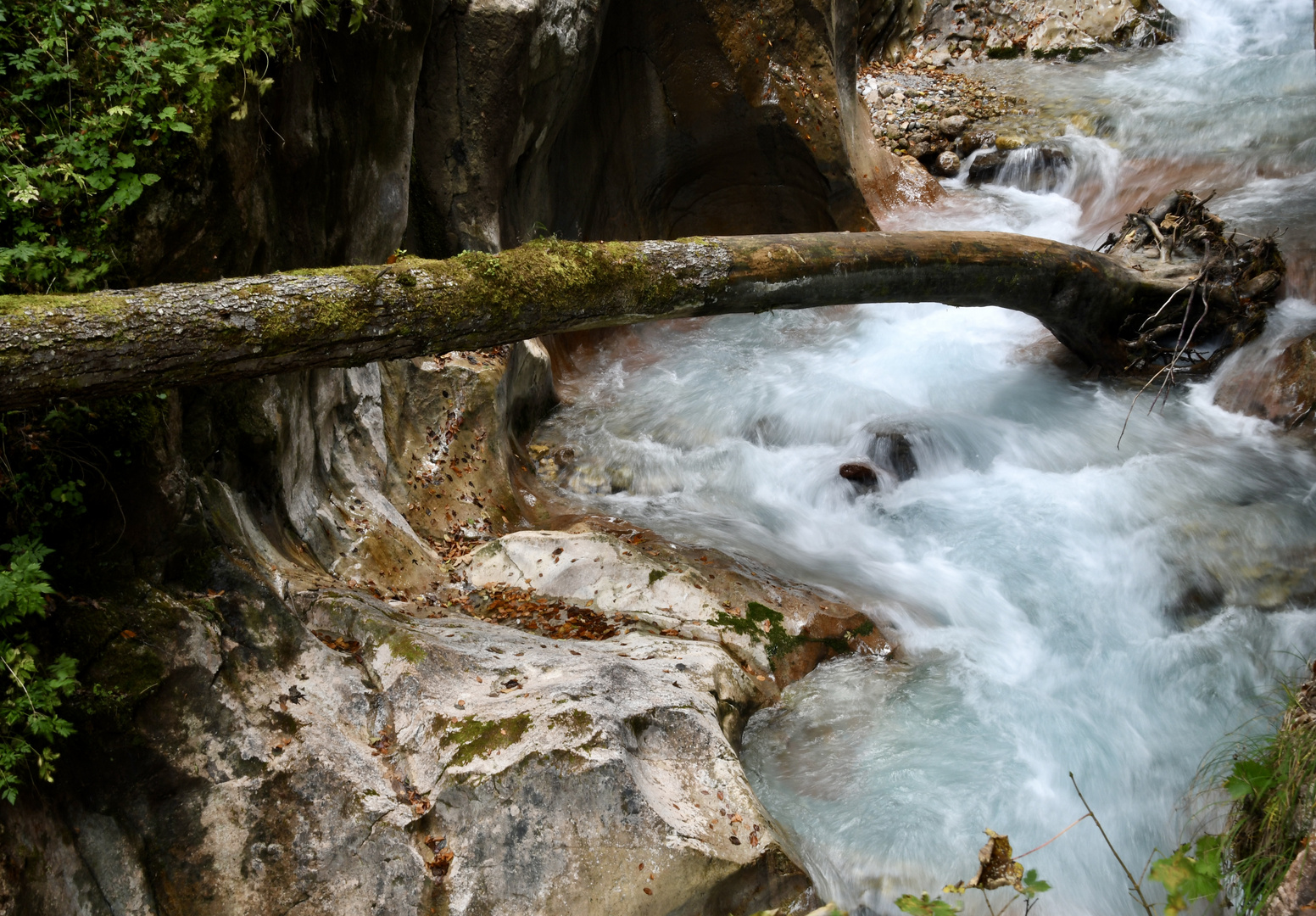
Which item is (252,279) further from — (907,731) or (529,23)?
(529,23)

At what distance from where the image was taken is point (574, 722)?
3.82 m

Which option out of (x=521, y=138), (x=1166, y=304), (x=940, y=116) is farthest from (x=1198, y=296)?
(x=940, y=116)

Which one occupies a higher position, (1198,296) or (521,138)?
(521,138)

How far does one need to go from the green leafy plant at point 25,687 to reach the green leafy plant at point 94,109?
Answer: 124 cm

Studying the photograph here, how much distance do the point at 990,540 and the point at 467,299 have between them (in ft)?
15.9

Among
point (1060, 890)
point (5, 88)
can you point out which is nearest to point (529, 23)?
point (5, 88)

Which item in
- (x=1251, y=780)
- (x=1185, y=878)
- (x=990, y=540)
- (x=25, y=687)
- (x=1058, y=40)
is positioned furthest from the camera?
(x=1058, y=40)

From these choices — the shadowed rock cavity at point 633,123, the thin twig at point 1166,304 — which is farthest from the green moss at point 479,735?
the thin twig at point 1166,304

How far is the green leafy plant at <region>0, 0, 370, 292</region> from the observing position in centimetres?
361

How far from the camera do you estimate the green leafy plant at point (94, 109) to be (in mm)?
3607

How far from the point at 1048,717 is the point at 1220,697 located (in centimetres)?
112

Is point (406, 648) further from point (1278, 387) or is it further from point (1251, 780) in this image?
point (1278, 387)

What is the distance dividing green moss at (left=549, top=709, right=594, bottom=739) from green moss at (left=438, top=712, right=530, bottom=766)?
12 centimetres

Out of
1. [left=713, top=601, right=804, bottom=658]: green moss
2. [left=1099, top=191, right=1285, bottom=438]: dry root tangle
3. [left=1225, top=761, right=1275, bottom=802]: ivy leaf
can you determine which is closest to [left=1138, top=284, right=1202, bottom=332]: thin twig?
[left=1099, top=191, right=1285, bottom=438]: dry root tangle
